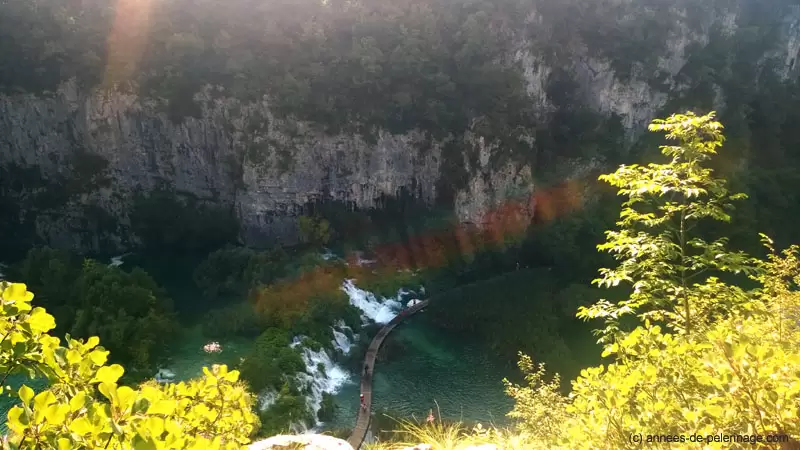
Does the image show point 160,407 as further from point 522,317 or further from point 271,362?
point 522,317

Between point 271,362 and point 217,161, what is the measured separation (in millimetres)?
16099

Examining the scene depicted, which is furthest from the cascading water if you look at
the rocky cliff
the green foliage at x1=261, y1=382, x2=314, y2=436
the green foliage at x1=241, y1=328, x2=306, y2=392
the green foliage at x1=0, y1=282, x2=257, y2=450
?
the green foliage at x1=0, y1=282, x2=257, y2=450

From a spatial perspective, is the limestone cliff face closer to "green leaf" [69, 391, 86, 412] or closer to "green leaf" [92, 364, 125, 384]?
"green leaf" [92, 364, 125, 384]

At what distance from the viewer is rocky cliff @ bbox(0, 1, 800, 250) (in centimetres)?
2759

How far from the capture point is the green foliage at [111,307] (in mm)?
15984

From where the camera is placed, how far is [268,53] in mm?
28156

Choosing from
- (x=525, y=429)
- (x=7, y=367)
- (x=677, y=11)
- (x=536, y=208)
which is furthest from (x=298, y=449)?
(x=677, y=11)

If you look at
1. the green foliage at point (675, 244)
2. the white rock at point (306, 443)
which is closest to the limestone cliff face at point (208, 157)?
the white rock at point (306, 443)

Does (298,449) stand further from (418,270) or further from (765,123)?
(765,123)

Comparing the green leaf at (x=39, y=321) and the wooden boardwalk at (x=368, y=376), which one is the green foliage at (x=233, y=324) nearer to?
the wooden boardwalk at (x=368, y=376)

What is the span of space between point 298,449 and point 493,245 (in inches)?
936

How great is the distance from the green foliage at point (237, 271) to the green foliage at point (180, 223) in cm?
420

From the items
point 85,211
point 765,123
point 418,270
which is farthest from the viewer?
point 765,123

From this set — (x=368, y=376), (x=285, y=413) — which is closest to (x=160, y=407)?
(x=285, y=413)
